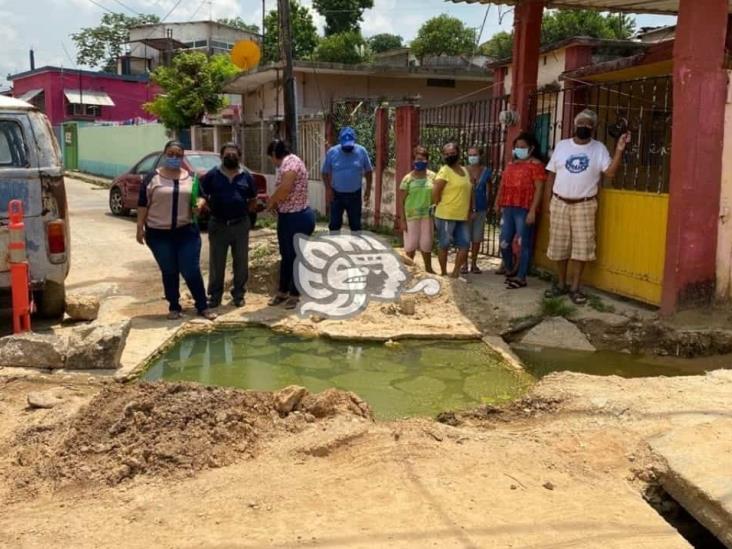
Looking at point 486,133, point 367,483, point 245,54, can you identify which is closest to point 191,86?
point 245,54

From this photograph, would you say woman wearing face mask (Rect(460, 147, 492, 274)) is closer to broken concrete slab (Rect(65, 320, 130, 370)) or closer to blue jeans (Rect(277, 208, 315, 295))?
blue jeans (Rect(277, 208, 315, 295))

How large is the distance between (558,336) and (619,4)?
512 cm

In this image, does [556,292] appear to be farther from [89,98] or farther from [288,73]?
[89,98]

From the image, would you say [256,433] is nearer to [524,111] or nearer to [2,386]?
[2,386]

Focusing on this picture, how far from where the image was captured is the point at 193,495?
329 centimetres

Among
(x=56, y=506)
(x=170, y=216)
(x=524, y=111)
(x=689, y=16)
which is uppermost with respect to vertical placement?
(x=689, y=16)

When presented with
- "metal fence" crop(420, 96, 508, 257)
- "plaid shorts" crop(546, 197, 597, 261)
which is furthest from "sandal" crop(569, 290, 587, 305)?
"metal fence" crop(420, 96, 508, 257)

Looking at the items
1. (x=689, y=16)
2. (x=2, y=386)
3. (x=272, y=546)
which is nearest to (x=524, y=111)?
(x=689, y=16)

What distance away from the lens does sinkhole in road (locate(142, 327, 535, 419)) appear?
5254 mm

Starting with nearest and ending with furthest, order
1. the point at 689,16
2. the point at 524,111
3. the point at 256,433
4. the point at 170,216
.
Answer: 1. the point at 256,433
2. the point at 689,16
3. the point at 170,216
4. the point at 524,111

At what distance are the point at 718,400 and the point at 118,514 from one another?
11.3 ft

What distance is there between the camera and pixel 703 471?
3443 millimetres

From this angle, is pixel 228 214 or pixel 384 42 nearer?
pixel 228 214

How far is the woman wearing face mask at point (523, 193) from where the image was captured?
25.2 feet
